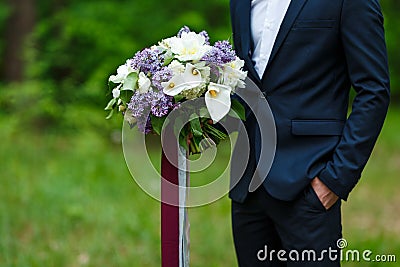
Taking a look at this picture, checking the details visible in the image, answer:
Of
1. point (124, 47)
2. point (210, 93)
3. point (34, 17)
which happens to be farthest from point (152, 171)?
point (34, 17)

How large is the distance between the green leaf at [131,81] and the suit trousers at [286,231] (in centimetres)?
61

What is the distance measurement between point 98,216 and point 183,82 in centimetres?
309

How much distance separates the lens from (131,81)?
220 centimetres

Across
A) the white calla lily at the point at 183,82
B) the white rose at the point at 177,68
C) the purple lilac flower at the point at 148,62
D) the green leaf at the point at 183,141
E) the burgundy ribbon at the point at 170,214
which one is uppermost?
the purple lilac flower at the point at 148,62

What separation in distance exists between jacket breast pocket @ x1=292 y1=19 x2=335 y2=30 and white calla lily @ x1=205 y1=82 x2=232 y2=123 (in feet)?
1.18

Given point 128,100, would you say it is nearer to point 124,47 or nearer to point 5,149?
point 5,149

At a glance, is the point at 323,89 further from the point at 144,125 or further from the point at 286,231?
the point at 144,125

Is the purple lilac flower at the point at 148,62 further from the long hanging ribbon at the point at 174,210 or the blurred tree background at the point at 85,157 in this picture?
the blurred tree background at the point at 85,157

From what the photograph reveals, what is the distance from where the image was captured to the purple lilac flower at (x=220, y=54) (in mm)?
2193

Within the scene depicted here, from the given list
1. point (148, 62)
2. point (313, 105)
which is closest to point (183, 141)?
point (148, 62)

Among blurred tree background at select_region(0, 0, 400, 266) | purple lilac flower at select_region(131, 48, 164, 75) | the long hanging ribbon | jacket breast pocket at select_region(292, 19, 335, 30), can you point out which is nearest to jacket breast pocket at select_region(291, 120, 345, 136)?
jacket breast pocket at select_region(292, 19, 335, 30)

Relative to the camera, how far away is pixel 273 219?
2455 mm

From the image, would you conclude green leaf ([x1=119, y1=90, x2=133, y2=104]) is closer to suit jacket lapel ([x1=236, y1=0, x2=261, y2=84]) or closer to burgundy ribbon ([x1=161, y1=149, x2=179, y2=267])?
burgundy ribbon ([x1=161, y1=149, x2=179, y2=267])

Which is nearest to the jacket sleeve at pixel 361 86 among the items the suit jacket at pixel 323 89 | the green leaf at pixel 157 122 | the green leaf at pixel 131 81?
the suit jacket at pixel 323 89
